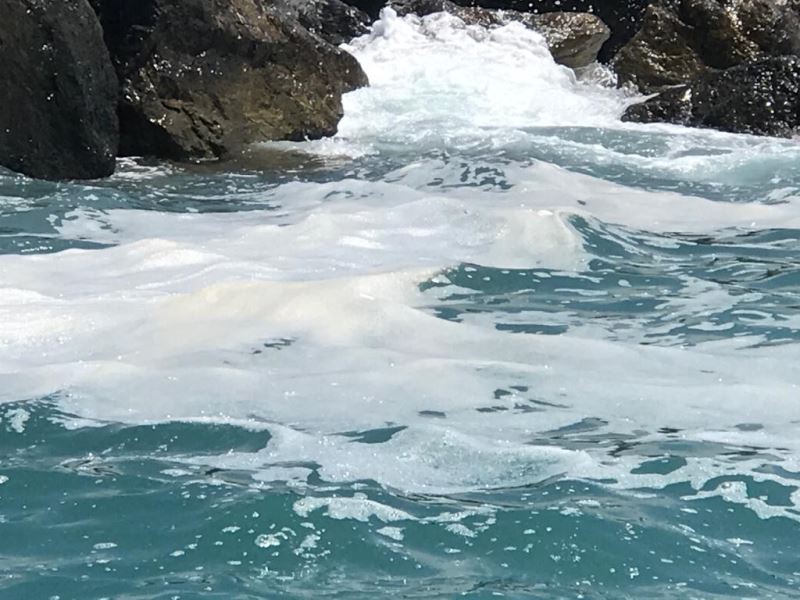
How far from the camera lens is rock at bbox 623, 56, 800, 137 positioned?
9182mm

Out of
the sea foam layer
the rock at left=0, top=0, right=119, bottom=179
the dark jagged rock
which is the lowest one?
the sea foam layer

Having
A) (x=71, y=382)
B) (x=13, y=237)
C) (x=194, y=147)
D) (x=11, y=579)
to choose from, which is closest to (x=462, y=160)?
(x=194, y=147)

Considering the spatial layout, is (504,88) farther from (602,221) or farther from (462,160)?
(602,221)

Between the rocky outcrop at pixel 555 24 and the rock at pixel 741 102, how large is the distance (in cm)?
331

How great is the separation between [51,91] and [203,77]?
1.31 metres

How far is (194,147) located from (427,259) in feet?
10.9

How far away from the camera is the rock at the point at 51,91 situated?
6.70 metres

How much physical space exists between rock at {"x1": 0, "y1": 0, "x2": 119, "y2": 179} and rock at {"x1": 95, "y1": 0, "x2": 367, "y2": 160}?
609mm

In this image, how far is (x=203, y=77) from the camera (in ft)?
25.9

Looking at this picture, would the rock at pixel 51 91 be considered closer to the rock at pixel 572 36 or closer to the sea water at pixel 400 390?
the sea water at pixel 400 390

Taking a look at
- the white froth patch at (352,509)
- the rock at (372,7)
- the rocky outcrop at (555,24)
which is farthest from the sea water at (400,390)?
the rock at (372,7)

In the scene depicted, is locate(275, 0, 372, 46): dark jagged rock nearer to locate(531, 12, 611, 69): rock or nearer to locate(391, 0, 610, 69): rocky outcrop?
locate(391, 0, 610, 69): rocky outcrop

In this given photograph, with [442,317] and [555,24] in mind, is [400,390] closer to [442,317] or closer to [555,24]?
[442,317]

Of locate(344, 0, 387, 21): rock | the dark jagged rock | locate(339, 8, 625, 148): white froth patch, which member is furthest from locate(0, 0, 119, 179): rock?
locate(344, 0, 387, 21): rock
